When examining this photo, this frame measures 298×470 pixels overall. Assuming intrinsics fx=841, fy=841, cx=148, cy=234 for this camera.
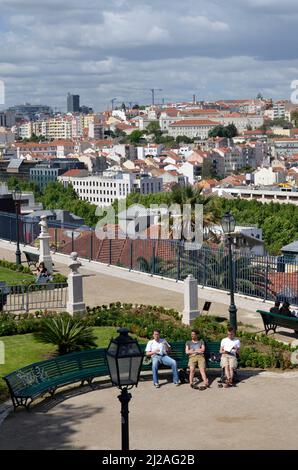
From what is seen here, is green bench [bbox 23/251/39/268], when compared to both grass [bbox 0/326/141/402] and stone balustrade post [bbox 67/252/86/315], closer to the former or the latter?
stone balustrade post [bbox 67/252/86/315]

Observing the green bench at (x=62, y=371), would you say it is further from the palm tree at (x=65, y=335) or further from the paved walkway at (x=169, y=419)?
the palm tree at (x=65, y=335)

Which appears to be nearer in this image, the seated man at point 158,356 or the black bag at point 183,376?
the seated man at point 158,356

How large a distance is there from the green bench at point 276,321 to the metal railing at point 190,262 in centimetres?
311

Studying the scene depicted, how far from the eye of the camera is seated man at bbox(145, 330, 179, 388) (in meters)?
14.5

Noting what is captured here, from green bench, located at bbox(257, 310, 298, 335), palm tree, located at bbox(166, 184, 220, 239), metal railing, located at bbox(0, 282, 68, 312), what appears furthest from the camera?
palm tree, located at bbox(166, 184, 220, 239)

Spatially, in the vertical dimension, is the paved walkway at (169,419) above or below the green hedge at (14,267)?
above

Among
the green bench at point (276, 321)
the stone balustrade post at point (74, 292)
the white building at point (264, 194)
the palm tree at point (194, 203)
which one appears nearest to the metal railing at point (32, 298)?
the stone balustrade post at point (74, 292)

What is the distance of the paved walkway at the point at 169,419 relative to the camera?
37.9ft

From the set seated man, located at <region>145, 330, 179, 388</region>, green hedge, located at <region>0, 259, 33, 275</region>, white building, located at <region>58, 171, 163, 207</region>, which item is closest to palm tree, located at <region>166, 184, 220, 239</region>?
green hedge, located at <region>0, 259, 33, 275</region>

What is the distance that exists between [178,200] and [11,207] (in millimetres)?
9633

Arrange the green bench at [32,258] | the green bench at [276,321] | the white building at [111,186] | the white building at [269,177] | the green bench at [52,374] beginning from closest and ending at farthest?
the green bench at [52,374] → the green bench at [276,321] → the green bench at [32,258] → the white building at [111,186] → the white building at [269,177]

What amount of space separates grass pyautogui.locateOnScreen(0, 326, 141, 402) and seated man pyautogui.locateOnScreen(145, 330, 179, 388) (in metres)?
2.54
